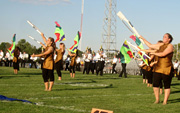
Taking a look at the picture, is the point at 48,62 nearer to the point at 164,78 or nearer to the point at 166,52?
the point at 164,78

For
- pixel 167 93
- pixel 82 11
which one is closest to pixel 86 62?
pixel 82 11

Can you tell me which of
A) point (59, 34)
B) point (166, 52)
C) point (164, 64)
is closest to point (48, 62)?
point (164, 64)

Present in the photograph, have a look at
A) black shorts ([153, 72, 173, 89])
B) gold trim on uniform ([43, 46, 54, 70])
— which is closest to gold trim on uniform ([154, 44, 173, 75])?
black shorts ([153, 72, 173, 89])

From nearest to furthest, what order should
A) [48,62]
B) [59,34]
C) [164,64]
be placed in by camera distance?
[164,64] → [48,62] → [59,34]

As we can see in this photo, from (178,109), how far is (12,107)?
13.9ft

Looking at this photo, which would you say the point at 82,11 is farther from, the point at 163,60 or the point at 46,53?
the point at 163,60

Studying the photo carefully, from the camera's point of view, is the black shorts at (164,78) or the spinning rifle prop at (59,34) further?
the spinning rifle prop at (59,34)

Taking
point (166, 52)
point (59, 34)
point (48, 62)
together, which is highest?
point (59, 34)

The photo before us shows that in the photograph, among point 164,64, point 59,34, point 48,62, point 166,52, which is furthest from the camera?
point 59,34

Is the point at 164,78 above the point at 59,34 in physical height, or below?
below

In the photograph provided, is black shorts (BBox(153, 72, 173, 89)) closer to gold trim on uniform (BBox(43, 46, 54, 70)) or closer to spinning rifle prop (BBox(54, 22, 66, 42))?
gold trim on uniform (BBox(43, 46, 54, 70))

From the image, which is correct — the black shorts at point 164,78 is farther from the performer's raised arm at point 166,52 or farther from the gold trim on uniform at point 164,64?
the performer's raised arm at point 166,52

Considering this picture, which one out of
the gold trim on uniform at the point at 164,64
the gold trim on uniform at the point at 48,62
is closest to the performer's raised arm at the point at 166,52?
the gold trim on uniform at the point at 164,64

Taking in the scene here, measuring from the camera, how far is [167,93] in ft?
34.8
